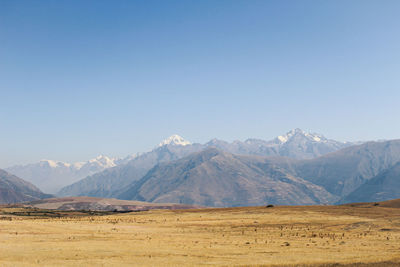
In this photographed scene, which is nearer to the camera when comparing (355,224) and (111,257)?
(111,257)

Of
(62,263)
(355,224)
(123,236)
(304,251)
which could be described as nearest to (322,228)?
(355,224)

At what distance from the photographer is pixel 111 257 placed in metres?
42.8

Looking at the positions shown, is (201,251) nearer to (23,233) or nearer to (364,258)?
(364,258)

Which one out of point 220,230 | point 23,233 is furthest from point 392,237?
point 23,233

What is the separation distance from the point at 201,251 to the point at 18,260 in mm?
21833

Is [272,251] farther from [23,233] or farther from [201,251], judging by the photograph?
[23,233]

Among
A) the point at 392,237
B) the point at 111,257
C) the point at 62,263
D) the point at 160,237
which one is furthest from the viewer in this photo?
the point at 160,237

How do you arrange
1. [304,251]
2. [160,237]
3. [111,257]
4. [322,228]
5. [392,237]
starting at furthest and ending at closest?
[322,228] → [160,237] → [392,237] → [304,251] → [111,257]

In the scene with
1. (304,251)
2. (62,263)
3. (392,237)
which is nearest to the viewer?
(62,263)

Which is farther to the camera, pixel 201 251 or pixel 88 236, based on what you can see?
pixel 88 236

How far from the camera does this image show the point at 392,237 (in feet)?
189

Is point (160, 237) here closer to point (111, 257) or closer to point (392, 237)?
point (111, 257)

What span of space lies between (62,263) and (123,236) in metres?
23.1

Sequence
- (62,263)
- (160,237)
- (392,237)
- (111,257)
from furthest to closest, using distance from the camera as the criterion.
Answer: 1. (160,237)
2. (392,237)
3. (111,257)
4. (62,263)
